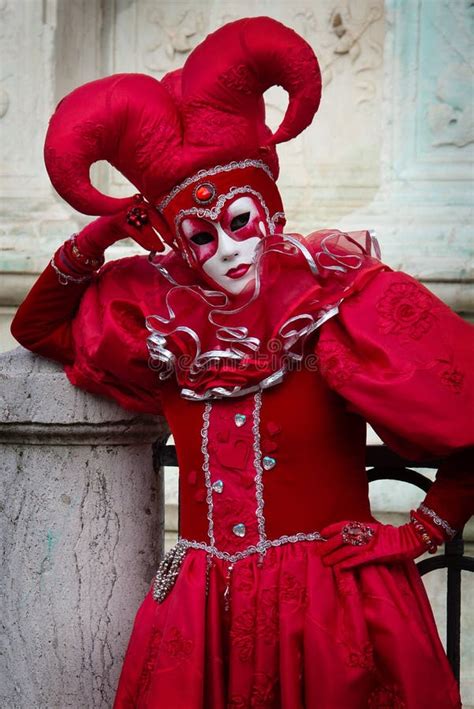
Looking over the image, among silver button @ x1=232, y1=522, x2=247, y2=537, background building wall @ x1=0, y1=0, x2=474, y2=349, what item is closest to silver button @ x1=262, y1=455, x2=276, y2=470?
silver button @ x1=232, y1=522, x2=247, y2=537

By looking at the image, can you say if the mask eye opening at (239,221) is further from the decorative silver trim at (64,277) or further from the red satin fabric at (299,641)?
the red satin fabric at (299,641)

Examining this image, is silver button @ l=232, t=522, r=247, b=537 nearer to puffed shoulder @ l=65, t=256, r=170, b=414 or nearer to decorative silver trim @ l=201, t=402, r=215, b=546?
decorative silver trim @ l=201, t=402, r=215, b=546

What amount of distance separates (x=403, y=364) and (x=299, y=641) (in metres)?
0.46

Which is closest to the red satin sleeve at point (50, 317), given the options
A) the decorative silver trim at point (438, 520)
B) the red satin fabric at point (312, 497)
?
the red satin fabric at point (312, 497)

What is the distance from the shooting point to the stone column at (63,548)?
208cm

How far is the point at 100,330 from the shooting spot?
6.53ft

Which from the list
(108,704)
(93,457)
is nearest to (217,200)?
(93,457)

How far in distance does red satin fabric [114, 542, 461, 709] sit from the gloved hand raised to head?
0.02 m

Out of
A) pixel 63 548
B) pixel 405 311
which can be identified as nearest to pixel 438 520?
pixel 405 311

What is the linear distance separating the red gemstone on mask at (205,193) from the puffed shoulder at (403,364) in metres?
0.28

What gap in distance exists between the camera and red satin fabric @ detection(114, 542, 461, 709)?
1.74 meters

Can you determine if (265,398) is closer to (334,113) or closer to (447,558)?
(447,558)

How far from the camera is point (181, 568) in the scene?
75.5 inches

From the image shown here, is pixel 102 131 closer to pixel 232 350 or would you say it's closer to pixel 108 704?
pixel 232 350
